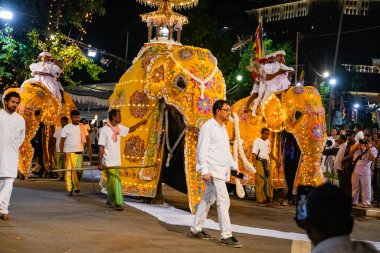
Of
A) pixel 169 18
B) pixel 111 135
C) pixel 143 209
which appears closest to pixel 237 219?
pixel 143 209

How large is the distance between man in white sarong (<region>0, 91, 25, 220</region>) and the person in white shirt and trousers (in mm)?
2469

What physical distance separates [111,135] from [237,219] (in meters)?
2.48

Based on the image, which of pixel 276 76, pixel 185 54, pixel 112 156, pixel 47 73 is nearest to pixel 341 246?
pixel 112 156

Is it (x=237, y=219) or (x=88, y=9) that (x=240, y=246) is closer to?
(x=237, y=219)

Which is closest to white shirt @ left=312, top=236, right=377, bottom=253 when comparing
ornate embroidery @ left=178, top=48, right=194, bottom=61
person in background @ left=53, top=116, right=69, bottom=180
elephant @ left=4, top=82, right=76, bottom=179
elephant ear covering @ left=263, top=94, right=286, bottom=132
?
ornate embroidery @ left=178, top=48, right=194, bottom=61

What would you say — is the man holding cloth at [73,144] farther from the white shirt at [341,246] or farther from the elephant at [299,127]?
the white shirt at [341,246]

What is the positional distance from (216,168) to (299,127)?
5983mm

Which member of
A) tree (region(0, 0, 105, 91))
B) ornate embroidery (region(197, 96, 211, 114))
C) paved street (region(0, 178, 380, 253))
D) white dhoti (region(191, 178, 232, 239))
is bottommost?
paved street (region(0, 178, 380, 253))

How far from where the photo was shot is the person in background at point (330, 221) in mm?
2787

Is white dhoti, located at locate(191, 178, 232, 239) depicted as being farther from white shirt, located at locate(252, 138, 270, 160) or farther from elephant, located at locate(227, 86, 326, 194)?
elephant, located at locate(227, 86, 326, 194)

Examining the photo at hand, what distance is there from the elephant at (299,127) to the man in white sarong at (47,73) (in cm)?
605

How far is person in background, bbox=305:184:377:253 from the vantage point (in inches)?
110

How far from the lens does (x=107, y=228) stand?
29.1 feet

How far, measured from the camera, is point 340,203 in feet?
9.30
